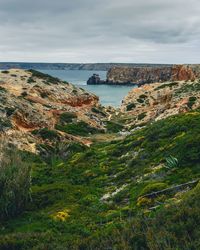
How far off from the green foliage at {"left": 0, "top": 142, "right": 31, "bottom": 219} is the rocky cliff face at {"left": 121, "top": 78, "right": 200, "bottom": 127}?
31927mm

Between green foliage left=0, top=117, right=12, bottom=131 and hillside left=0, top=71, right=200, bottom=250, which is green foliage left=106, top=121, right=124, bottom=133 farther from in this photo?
green foliage left=0, top=117, right=12, bottom=131

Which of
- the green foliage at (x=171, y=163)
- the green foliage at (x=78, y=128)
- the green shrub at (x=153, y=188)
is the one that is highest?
the green foliage at (x=171, y=163)

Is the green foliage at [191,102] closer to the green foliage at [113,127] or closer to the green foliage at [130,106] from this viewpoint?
the green foliage at [113,127]

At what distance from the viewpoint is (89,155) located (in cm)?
4206

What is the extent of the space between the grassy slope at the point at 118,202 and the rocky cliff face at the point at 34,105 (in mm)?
9820

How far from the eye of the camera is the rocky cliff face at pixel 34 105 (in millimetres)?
51750

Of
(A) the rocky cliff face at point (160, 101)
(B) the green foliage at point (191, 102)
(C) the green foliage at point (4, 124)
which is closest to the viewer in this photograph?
(C) the green foliage at point (4, 124)

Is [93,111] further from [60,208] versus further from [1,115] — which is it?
[60,208]

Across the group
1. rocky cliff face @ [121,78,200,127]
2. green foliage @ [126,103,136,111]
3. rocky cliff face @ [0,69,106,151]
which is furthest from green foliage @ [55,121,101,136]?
green foliage @ [126,103,136,111]

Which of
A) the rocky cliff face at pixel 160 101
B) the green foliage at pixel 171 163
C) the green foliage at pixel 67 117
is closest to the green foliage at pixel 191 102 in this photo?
the rocky cliff face at pixel 160 101

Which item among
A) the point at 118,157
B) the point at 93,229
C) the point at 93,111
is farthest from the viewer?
the point at 93,111

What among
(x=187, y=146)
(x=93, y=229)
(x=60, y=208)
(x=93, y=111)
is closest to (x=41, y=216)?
(x=60, y=208)

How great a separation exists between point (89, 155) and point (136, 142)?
5540mm

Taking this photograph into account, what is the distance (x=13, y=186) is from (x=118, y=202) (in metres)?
6.57
